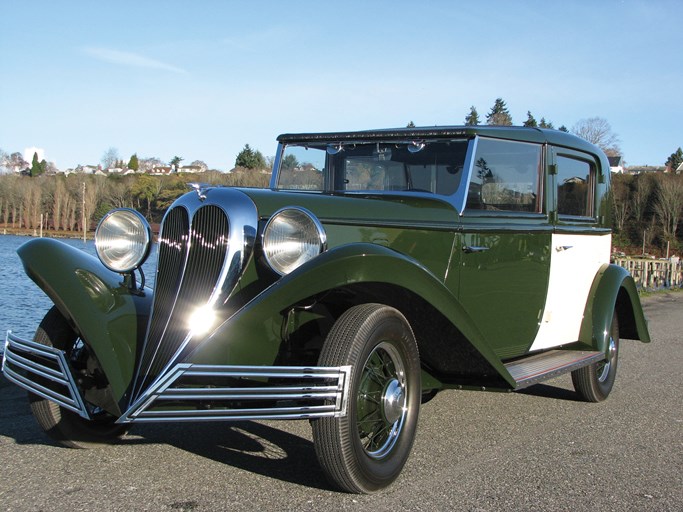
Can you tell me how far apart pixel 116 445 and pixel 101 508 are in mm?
1020

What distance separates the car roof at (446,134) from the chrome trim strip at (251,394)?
213 centimetres

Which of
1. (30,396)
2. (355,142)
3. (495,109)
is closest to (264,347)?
(30,396)

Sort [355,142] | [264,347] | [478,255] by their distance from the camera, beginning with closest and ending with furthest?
[264,347] → [478,255] → [355,142]

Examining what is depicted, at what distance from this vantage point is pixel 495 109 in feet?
167

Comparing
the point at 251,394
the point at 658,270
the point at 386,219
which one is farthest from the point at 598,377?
the point at 658,270

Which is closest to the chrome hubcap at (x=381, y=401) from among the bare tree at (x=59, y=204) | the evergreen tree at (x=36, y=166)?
the bare tree at (x=59, y=204)

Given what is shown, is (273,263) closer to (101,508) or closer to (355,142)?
(101,508)

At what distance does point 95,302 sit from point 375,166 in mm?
A: 2137

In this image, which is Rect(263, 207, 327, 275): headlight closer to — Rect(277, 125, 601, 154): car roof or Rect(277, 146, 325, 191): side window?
Rect(277, 125, 601, 154): car roof

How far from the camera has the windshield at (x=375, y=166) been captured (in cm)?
456

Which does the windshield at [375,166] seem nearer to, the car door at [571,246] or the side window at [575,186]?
the car door at [571,246]

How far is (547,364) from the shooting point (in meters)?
4.72

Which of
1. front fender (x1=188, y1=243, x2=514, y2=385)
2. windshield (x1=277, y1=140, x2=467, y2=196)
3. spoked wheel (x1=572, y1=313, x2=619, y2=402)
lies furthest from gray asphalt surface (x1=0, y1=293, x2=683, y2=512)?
windshield (x1=277, y1=140, x2=467, y2=196)

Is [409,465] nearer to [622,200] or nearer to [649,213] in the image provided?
[622,200]
